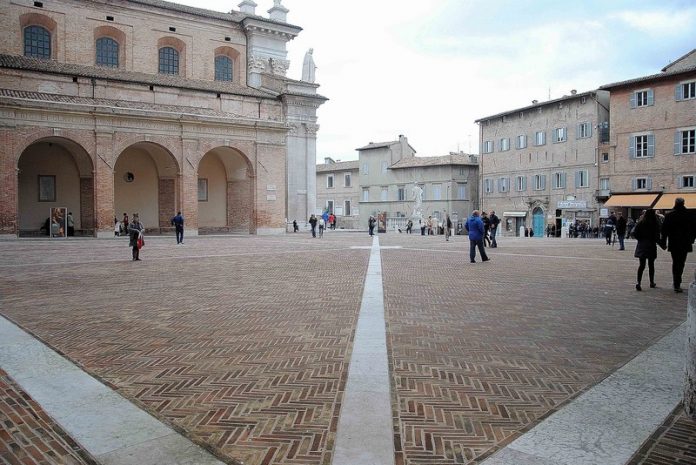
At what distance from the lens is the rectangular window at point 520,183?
48.8 m

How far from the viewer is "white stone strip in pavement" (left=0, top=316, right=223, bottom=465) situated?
3.28 metres

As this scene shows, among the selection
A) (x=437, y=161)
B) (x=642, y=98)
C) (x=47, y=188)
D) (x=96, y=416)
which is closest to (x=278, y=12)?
(x=47, y=188)

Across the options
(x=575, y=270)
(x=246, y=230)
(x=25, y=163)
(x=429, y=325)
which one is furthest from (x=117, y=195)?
(x=429, y=325)

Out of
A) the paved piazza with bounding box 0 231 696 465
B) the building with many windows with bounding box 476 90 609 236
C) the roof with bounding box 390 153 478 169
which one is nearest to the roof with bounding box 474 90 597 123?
the building with many windows with bounding box 476 90 609 236

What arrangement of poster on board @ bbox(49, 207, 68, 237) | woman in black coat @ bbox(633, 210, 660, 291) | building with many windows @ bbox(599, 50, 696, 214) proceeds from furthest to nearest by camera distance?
building with many windows @ bbox(599, 50, 696, 214), poster on board @ bbox(49, 207, 68, 237), woman in black coat @ bbox(633, 210, 660, 291)

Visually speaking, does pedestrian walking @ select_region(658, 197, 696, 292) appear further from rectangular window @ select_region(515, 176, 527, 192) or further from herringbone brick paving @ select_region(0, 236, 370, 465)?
rectangular window @ select_region(515, 176, 527, 192)

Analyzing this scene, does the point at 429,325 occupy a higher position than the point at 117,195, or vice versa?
the point at 117,195

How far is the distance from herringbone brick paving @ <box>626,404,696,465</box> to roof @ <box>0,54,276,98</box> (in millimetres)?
32338

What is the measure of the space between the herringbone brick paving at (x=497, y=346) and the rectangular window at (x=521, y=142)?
3917cm

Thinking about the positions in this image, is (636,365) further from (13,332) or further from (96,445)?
(13,332)

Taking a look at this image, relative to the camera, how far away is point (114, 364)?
17.0 feet

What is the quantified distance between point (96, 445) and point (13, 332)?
388 centimetres

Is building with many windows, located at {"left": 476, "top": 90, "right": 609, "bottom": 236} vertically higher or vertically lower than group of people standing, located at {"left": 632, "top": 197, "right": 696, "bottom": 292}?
higher

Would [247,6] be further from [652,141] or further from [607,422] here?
[607,422]
